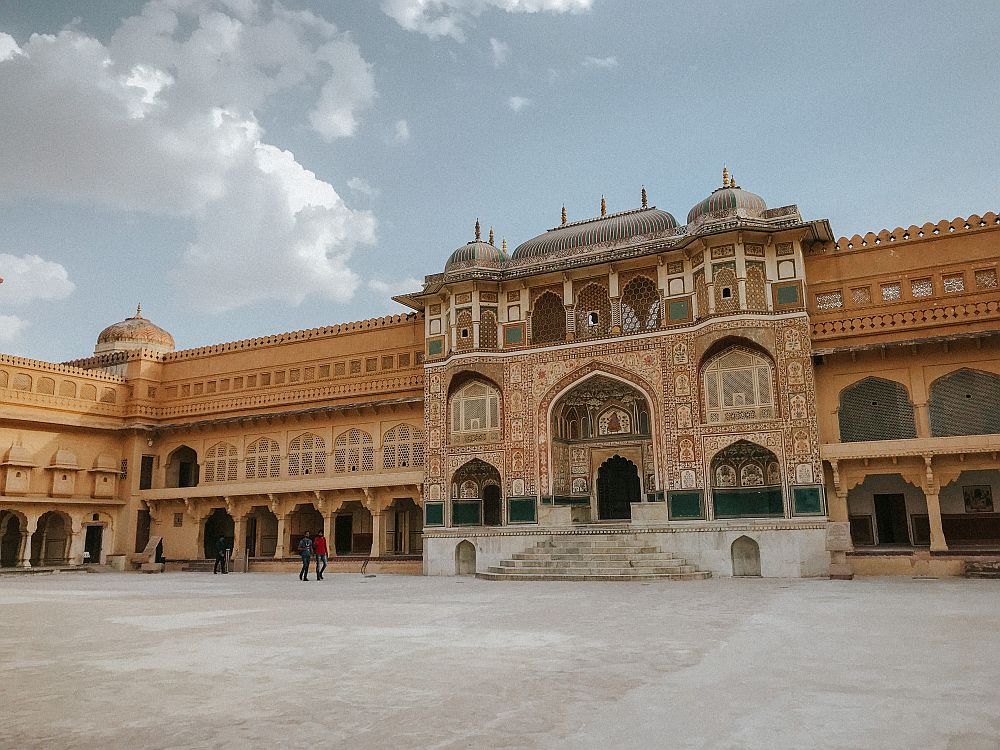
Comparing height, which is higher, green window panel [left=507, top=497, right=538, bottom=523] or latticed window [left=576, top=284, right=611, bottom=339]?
latticed window [left=576, top=284, right=611, bottom=339]

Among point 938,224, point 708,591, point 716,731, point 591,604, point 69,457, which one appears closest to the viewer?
point 716,731

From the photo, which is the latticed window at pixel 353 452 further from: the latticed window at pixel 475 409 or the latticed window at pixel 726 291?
the latticed window at pixel 726 291

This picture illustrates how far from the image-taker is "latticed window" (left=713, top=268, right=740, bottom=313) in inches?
773

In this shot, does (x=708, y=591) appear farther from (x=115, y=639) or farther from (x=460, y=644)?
(x=115, y=639)

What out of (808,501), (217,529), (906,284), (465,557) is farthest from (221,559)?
(906,284)

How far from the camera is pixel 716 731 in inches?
168

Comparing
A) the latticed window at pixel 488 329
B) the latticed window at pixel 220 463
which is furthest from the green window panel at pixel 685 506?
the latticed window at pixel 220 463

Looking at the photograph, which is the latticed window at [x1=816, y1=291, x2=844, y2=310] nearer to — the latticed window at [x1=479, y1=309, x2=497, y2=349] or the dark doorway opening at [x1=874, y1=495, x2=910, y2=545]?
the dark doorway opening at [x1=874, y1=495, x2=910, y2=545]

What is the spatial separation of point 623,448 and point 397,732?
18572mm

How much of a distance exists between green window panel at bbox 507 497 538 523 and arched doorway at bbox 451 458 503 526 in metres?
1.06

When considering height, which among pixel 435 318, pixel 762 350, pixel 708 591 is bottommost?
pixel 708 591

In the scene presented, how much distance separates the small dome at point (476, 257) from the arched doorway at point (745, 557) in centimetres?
1025

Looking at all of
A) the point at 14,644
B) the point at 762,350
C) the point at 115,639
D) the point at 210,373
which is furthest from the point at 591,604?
the point at 210,373

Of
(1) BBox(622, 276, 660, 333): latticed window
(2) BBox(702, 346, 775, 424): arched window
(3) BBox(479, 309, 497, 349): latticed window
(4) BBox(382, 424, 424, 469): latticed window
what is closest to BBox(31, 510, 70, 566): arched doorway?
(4) BBox(382, 424, 424, 469): latticed window
